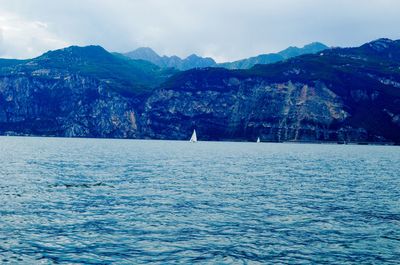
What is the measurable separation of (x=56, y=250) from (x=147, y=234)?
677 centimetres

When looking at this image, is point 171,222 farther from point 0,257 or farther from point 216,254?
point 0,257

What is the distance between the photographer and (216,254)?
86.2 ft

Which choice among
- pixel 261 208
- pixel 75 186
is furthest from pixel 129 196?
pixel 261 208

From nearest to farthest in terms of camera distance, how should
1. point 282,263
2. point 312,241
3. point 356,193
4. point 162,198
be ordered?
point 282,263 < point 312,241 < point 162,198 < point 356,193

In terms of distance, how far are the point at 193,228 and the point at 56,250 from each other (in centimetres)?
1051

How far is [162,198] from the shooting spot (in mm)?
47750

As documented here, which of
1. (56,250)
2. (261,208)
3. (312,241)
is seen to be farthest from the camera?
(261,208)

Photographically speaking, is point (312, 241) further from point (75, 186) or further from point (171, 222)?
point (75, 186)

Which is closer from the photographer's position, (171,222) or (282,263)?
(282,263)

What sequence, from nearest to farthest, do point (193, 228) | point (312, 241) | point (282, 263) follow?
point (282, 263), point (312, 241), point (193, 228)

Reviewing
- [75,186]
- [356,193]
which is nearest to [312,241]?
[356,193]

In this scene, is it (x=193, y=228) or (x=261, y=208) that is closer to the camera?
(x=193, y=228)

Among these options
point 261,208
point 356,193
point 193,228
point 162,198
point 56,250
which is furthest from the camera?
point 356,193

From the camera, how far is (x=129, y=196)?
48906mm
